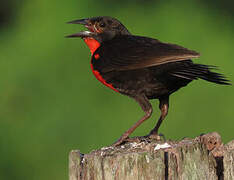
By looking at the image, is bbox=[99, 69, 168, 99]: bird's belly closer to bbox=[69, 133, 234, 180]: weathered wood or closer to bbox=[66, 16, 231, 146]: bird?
bbox=[66, 16, 231, 146]: bird

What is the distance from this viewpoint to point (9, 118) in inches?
366

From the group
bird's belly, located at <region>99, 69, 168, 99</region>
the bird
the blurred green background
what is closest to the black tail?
the bird

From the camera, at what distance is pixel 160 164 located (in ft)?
11.6

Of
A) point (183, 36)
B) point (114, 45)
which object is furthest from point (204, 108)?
point (114, 45)

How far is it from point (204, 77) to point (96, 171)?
1.34 m

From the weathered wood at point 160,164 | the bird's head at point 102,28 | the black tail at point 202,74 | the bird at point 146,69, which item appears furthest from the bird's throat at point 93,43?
the weathered wood at point 160,164

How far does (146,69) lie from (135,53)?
0.50ft

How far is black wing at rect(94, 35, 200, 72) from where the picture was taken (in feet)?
15.3

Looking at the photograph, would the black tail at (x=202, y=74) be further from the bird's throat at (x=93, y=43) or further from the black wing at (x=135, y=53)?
the bird's throat at (x=93, y=43)

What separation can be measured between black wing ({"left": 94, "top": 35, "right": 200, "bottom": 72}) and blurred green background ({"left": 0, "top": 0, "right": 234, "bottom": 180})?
108 inches

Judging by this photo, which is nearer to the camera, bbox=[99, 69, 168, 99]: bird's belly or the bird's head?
bbox=[99, 69, 168, 99]: bird's belly

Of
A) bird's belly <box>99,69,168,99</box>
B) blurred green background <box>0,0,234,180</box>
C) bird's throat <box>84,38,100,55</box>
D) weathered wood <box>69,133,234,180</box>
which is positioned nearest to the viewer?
weathered wood <box>69,133,234,180</box>

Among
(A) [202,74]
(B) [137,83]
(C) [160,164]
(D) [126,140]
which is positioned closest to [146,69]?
(B) [137,83]

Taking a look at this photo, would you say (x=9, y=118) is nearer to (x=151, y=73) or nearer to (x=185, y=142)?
(x=151, y=73)
